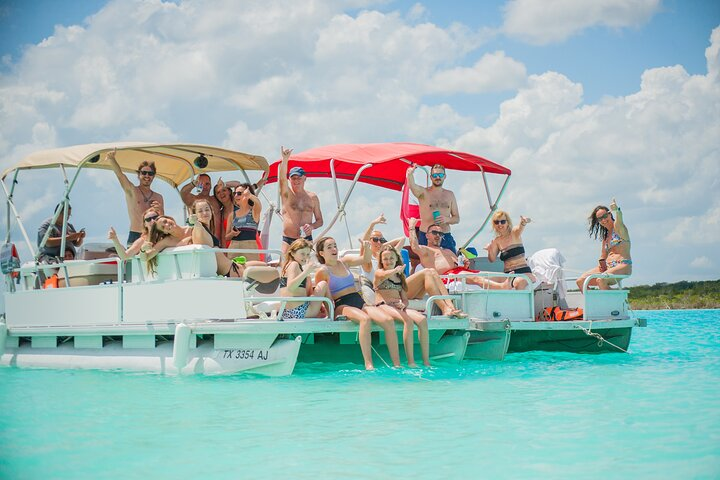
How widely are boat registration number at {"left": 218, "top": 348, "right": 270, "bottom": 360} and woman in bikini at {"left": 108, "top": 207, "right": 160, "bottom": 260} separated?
1811 mm

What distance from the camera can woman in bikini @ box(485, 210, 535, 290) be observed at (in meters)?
11.1

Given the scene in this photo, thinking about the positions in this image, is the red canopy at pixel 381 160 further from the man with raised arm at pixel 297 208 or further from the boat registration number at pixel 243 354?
the boat registration number at pixel 243 354

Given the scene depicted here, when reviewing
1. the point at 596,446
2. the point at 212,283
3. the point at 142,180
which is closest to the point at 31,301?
the point at 142,180

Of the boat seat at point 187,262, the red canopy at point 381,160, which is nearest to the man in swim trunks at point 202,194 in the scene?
the red canopy at point 381,160

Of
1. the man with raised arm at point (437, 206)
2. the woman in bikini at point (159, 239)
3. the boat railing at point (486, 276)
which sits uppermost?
the man with raised arm at point (437, 206)

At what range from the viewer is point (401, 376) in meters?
8.71

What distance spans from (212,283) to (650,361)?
6.57m

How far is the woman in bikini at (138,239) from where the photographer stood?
935 cm

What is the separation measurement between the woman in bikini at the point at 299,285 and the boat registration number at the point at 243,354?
1.59ft

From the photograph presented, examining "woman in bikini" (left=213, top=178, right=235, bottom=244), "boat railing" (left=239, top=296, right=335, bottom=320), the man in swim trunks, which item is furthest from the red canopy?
"boat railing" (left=239, top=296, right=335, bottom=320)

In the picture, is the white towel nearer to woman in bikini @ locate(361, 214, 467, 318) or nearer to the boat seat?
woman in bikini @ locate(361, 214, 467, 318)

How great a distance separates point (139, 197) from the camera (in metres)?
11.0

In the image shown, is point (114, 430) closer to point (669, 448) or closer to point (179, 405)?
point (179, 405)

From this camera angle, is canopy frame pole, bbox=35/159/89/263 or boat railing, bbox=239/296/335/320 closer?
boat railing, bbox=239/296/335/320
